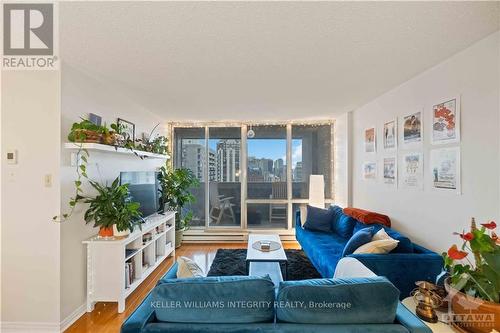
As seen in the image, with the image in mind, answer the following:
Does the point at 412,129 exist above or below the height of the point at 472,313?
above

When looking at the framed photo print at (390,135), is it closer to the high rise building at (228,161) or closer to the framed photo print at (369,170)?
the framed photo print at (369,170)


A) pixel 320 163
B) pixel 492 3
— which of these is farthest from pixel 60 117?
pixel 320 163

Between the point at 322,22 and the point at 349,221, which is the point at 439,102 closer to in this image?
the point at 322,22

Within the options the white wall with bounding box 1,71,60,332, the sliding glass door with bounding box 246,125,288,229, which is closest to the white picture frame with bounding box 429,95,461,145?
the sliding glass door with bounding box 246,125,288,229

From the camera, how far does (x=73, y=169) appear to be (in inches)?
98.0

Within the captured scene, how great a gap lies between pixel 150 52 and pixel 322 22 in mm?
1409

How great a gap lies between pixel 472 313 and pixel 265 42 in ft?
6.98

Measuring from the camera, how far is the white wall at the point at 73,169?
7.80 feet

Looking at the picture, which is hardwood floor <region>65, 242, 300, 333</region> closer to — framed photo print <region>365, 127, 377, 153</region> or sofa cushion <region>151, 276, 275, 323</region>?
sofa cushion <region>151, 276, 275, 323</region>

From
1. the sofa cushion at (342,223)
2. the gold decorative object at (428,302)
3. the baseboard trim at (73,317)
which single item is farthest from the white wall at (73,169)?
the sofa cushion at (342,223)

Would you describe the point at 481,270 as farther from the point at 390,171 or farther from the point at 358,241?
the point at 390,171

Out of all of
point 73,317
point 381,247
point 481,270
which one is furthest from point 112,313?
point 481,270

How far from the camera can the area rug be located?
11.7 feet

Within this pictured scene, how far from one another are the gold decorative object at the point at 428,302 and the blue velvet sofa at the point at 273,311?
0.74 feet
